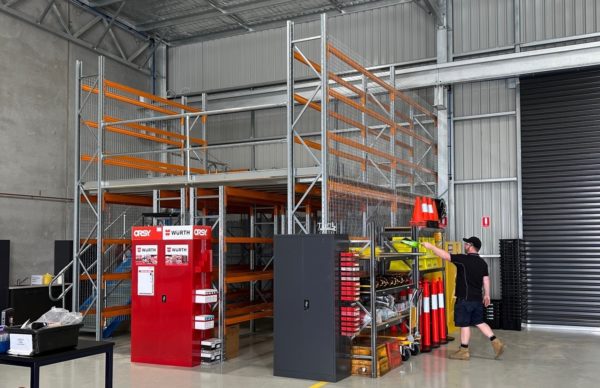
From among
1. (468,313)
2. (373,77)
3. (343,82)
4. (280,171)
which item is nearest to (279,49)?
(373,77)

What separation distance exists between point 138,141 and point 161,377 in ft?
27.1

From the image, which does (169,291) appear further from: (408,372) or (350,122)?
(350,122)

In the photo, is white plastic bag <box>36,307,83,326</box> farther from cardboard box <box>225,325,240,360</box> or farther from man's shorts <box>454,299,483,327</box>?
man's shorts <box>454,299,483,327</box>

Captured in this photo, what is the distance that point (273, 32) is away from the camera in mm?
17219

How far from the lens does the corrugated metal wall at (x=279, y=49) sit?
50.9ft

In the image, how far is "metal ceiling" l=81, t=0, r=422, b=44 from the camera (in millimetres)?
15755

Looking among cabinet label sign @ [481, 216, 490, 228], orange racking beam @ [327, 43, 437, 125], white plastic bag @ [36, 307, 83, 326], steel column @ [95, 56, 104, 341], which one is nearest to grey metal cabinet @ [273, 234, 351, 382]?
orange racking beam @ [327, 43, 437, 125]

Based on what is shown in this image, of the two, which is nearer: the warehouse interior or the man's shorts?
the warehouse interior

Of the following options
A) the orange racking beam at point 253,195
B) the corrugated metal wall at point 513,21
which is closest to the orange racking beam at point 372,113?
the orange racking beam at point 253,195

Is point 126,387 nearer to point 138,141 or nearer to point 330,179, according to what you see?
point 330,179

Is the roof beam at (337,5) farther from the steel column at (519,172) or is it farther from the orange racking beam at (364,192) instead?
the orange racking beam at (364,192)

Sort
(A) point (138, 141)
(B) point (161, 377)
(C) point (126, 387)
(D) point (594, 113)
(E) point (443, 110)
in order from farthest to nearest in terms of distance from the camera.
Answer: (A) point (138, 141)
(E) point (443, 110)
(D) point (594, 113)
(B) point (161, 377)
(C) point (126, 387)

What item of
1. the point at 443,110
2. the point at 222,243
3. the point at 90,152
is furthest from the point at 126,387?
the point at 443,110

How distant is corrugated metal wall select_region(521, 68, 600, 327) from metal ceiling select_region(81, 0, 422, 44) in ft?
14.9
